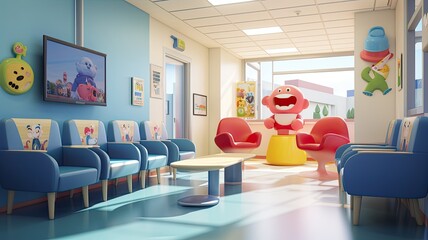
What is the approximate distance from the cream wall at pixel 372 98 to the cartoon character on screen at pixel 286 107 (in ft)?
5.88

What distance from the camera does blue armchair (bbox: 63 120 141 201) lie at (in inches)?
163

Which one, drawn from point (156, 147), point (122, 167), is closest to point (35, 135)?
point (122, 167)

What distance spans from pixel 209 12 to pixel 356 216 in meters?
4.49

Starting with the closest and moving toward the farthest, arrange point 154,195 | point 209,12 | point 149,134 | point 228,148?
point 154,195
point 149,134
point 209,12
point 228,148

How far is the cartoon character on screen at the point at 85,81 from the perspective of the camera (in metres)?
4.66

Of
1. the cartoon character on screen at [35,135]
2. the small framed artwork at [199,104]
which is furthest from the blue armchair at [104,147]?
the small framed artwork at [199,104]

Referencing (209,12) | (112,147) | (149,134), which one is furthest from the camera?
(209,12)

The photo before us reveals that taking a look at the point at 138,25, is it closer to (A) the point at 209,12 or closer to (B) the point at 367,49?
(A) the point at 209,12

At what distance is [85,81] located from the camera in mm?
4809

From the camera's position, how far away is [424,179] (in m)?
3.09

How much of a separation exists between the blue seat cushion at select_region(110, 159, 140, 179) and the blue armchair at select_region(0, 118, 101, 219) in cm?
30

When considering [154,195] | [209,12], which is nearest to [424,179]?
[154,195]

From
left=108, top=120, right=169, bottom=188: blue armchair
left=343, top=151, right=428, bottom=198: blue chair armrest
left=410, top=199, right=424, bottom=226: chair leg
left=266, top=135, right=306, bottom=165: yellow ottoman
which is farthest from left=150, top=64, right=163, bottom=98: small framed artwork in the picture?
left=410, top=199, right=424, bottom=226: chair leg

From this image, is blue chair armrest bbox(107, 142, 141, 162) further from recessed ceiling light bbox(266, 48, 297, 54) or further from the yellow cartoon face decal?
recessed ceiling light bbox(266, 48, 297, 54)
